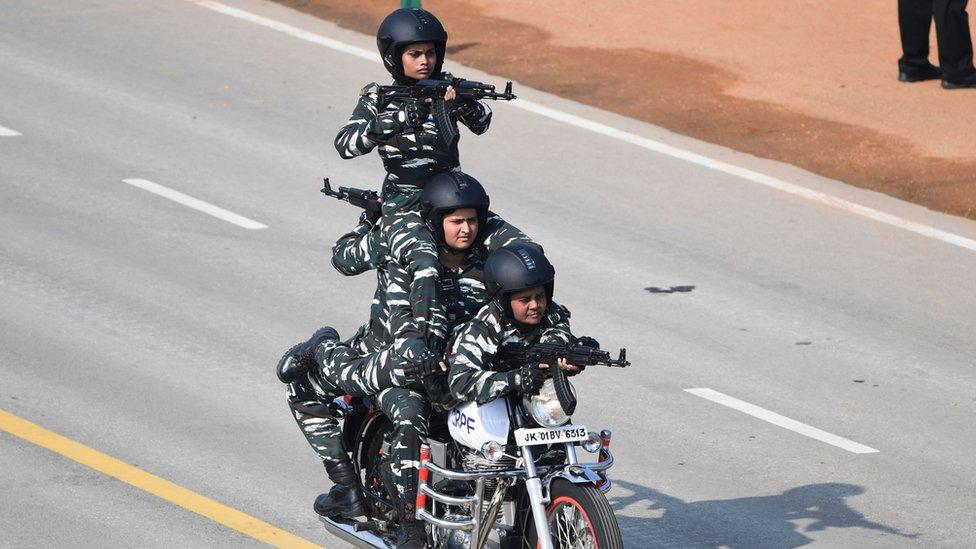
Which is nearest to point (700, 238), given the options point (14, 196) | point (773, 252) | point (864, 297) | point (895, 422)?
point (773, 252)

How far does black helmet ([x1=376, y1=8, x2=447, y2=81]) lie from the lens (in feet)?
30.0

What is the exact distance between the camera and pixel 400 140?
9.22m

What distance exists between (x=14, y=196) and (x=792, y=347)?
6.67 meters

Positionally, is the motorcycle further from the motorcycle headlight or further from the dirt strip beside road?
the dirt strip beside road

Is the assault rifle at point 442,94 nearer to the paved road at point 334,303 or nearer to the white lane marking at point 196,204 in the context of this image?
the paved road at point 334,303

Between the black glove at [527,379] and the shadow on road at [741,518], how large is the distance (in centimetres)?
187

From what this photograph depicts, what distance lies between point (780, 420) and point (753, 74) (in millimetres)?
8779

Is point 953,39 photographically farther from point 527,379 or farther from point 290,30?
point 527,379

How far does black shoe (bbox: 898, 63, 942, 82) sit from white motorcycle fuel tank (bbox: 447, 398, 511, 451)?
1262 centimetres

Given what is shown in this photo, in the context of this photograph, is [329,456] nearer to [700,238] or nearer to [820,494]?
[820,494]

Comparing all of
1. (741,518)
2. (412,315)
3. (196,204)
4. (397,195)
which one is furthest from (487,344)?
(196,204)

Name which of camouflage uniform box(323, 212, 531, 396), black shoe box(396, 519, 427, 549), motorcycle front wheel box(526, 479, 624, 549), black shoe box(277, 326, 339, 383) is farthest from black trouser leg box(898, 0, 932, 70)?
motorcycle front wheel box(526, 479, 624, 549)

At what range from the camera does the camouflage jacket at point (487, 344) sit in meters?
7.49

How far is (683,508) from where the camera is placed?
945cm
